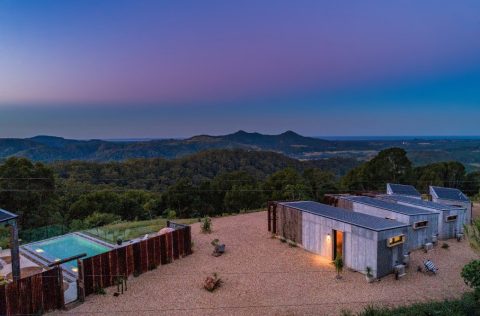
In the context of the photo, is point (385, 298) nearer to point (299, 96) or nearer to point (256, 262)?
point (256, 262)

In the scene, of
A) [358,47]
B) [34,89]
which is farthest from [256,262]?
[34,89]

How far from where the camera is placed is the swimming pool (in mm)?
14948

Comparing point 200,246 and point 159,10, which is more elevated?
point 159,10

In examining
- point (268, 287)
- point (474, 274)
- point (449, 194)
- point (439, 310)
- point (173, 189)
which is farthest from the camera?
point (173, 189)

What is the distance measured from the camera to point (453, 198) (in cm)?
1945

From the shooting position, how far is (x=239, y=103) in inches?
1762

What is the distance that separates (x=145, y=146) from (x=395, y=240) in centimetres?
A: 6934

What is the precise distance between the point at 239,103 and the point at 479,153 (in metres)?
38.0

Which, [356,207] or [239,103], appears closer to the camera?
[356,207]

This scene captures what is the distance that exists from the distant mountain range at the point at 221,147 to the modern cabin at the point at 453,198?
102ft

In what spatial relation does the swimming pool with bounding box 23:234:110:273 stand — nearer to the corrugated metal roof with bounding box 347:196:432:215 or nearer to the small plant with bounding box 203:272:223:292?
the small plant with bounding box 203:272:223:292

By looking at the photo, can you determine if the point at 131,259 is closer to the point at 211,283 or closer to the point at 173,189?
the point at 211,283

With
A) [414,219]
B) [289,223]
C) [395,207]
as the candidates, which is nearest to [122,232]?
[289,223]

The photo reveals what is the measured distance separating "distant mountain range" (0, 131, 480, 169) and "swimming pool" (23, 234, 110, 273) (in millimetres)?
47398
